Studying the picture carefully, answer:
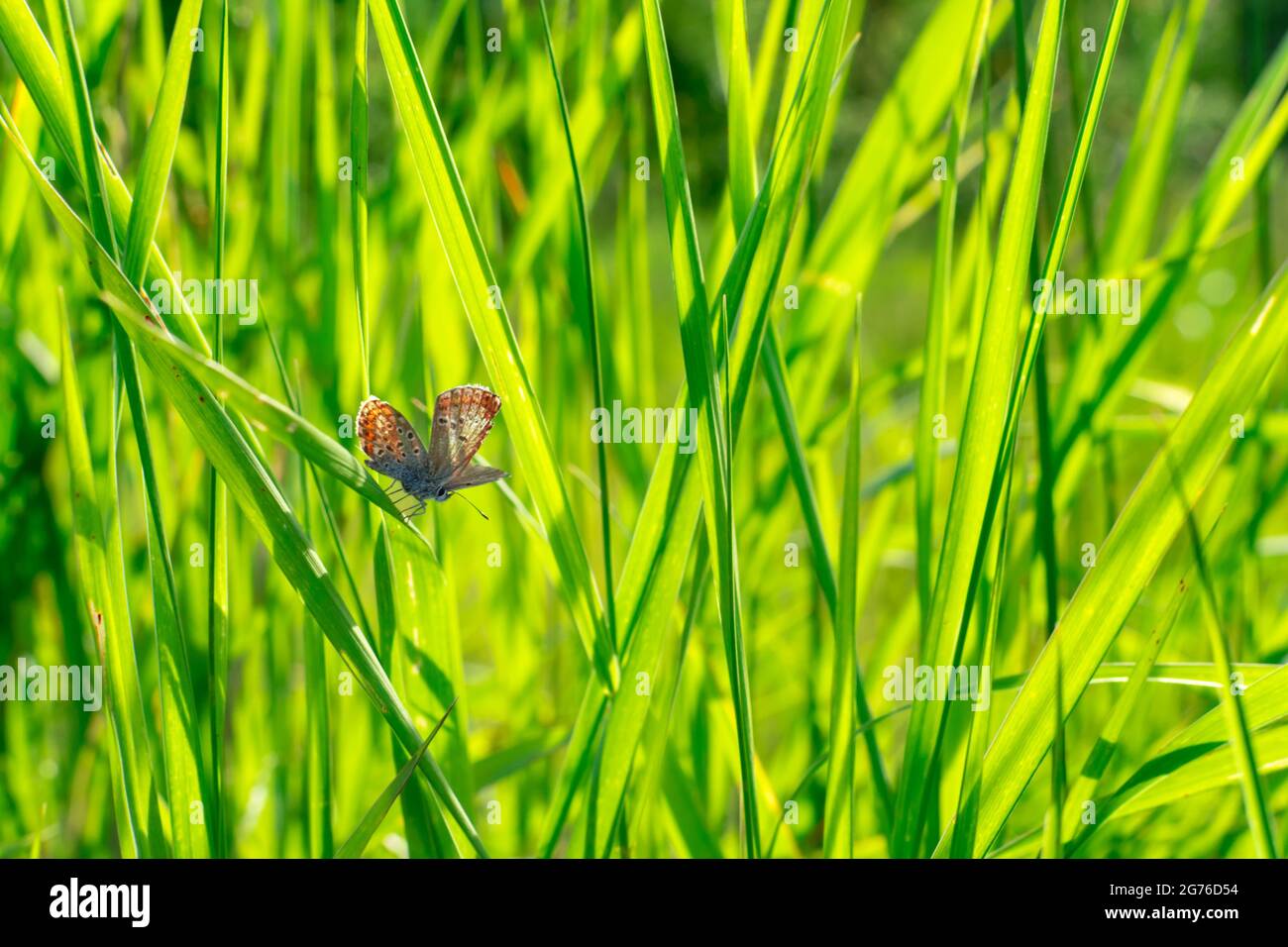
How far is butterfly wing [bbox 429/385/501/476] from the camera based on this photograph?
272mm

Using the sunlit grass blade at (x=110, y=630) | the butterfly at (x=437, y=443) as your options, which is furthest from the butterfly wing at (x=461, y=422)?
the sunlit grass blade at (x=110, y=630)

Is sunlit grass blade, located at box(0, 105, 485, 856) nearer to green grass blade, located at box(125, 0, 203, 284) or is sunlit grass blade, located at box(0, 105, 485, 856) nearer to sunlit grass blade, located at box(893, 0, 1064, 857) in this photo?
green grass blade, located at box(125, 0, 203, 284)

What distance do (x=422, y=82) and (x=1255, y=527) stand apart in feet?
1.33

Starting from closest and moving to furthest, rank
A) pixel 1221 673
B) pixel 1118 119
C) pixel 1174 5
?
pixel 1221 673 → pixel 1174 5 → pixel 1118 119

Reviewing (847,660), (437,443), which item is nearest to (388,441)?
(437,443)

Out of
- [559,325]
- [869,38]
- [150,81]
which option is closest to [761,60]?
[559,325]

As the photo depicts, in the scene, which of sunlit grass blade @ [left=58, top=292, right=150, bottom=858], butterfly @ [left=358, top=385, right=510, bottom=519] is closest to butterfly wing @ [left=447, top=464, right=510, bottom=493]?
butterfly @ [left=358, top=385, right=510, bottom=519]

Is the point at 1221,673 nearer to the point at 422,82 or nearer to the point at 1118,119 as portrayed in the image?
the point at 422,82

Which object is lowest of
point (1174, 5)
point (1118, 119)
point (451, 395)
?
point (451, 395)

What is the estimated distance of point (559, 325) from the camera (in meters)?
0.48

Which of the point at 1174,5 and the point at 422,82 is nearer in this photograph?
the point at 422,82

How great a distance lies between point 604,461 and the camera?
0.91ft

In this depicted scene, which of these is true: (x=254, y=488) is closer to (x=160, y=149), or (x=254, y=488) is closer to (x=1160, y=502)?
(x=160, y=149)

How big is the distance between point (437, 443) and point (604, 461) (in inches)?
2.1
